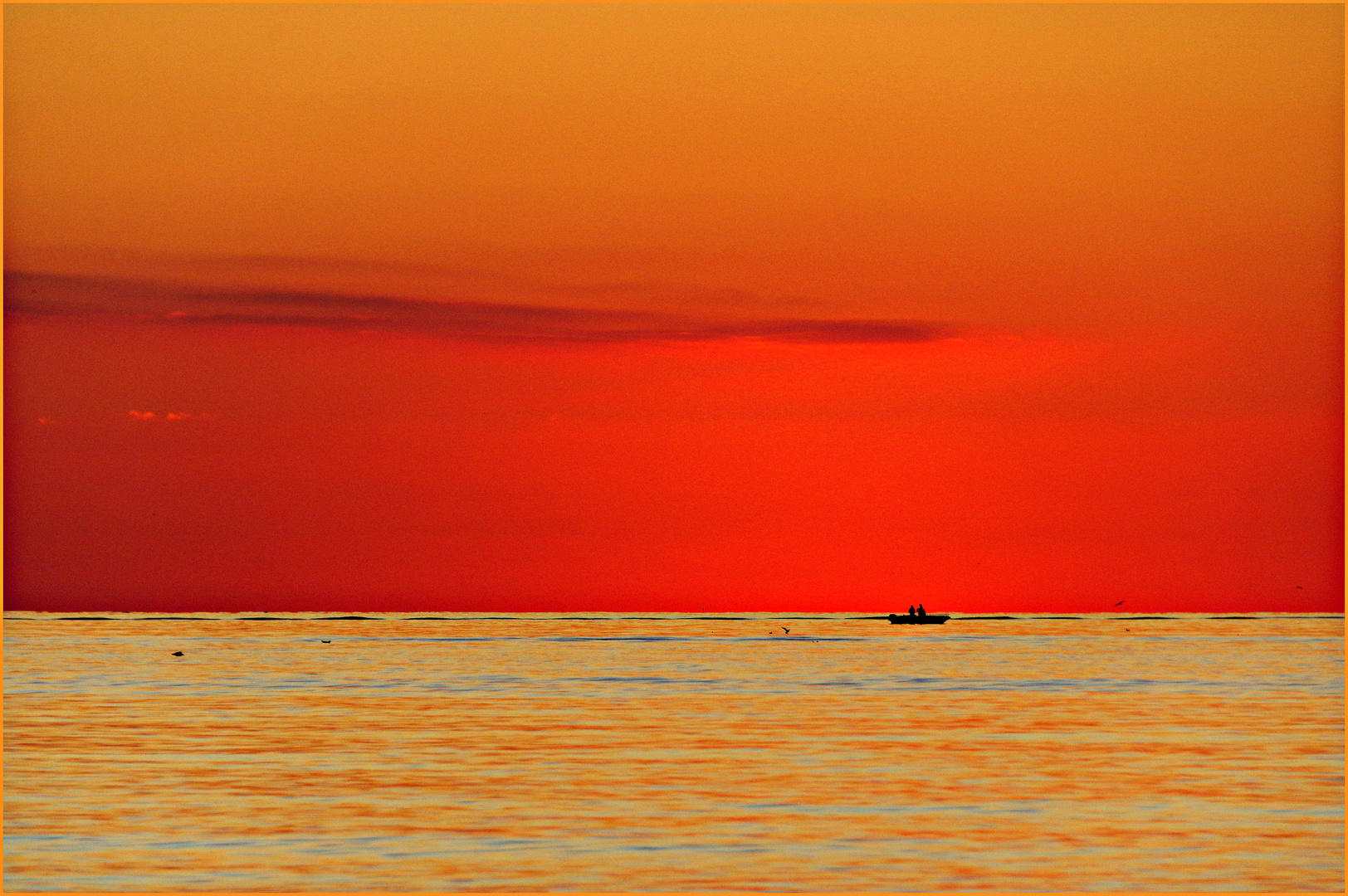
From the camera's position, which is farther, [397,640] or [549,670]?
[397,640]

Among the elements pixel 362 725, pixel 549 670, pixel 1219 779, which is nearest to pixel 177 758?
pixel 362 725

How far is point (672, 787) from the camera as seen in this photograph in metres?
41.6

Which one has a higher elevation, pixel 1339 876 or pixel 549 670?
pixel 1339 876

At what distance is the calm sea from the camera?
31438 mm

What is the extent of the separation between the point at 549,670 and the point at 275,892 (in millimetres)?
75139

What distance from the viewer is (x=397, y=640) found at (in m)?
177

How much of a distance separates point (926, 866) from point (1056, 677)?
221 ft

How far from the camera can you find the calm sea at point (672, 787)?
31.4 meters

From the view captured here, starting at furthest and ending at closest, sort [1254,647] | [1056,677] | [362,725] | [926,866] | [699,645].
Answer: [699,645] → [1254,647] → [1056,677] → [362,725] → [926,866]

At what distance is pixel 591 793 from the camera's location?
4047 cm

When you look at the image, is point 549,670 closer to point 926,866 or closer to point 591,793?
point 591,793

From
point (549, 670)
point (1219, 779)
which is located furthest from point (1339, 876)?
point (549, 670)

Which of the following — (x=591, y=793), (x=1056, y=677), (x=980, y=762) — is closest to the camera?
(x=591, y=793)

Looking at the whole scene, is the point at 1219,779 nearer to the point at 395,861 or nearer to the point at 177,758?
the point at 395,861
